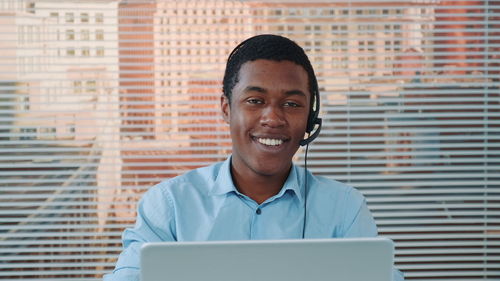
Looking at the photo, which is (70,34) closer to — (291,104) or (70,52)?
(70,52)

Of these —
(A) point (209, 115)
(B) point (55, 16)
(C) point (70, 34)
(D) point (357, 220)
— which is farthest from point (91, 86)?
(D) point (357, 220)

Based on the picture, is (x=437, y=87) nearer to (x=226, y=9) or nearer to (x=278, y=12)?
(x=278, y=12)

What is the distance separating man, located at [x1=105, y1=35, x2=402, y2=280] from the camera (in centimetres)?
148

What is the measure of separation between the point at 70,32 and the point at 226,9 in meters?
0.76

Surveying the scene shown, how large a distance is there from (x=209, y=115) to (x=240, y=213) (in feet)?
5.79

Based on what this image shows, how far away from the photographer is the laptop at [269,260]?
3.01ft

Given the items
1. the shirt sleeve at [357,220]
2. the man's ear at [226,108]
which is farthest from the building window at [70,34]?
the shirt sleeve at [357,220]

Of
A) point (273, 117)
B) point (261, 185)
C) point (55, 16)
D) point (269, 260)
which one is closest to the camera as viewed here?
point (269, 260)

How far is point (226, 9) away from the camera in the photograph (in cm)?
327

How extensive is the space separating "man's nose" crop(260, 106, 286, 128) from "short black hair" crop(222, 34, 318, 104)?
111mm

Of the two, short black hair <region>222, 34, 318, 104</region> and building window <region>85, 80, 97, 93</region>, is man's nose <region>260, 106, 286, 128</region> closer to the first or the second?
short black hair <region>222, 34, 318, 104</region>

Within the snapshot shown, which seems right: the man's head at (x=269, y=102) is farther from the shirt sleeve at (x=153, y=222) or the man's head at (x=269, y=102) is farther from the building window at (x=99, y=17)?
the building window at (x=99, y=17)

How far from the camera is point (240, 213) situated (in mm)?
1552

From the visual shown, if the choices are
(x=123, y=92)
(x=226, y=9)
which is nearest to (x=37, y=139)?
(x=123, y=92)
